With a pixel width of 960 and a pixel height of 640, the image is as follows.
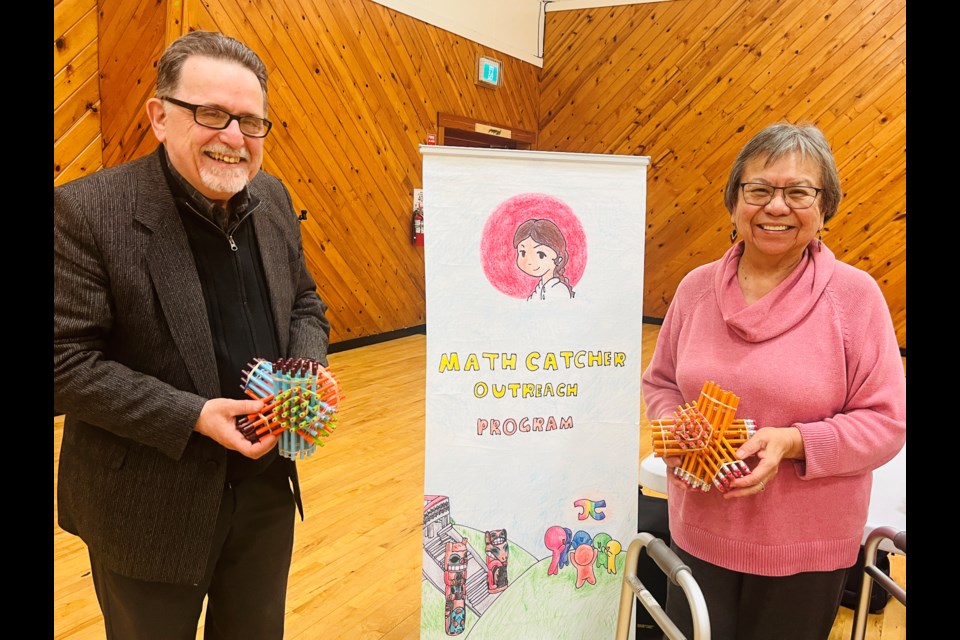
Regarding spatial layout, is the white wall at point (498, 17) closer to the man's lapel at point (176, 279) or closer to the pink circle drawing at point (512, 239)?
the pink circle drawing at point (512, 239)

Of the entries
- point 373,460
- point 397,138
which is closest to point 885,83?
point 397,138

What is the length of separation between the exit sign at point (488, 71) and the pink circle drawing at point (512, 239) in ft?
19.4

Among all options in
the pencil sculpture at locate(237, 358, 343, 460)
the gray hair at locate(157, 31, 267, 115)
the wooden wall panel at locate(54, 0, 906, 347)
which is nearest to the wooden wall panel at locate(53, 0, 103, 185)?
the wooden wall panel at locate(54, 0, 906, 347)

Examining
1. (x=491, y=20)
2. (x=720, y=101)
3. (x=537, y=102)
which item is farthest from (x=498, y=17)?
(x=720, y=101)

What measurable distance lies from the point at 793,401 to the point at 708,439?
20 cm

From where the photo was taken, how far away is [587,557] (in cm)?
192

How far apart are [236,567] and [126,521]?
0.97ft

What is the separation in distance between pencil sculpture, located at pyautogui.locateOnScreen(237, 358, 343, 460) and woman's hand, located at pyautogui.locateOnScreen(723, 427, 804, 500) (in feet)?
2.67

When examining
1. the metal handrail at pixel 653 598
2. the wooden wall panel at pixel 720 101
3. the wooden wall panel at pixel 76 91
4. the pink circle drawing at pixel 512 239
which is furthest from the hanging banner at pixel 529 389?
the wooden wall panel at pixel 720 101

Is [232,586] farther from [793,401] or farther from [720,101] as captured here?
[720,101]

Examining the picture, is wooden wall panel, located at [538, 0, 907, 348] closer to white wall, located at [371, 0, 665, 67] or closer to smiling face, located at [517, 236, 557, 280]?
white wall, located at [371, 0, 665, 67]

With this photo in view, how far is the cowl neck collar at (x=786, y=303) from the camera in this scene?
4.48 ft

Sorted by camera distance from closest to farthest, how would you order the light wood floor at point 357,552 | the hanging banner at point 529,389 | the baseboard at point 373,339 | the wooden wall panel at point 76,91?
the hanging banner at point 529,389
the light wood floor at point 357,552
the wooden wall panel at point 76,91
the baseboard at point 373,339

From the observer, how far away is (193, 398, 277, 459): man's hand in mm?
1188
